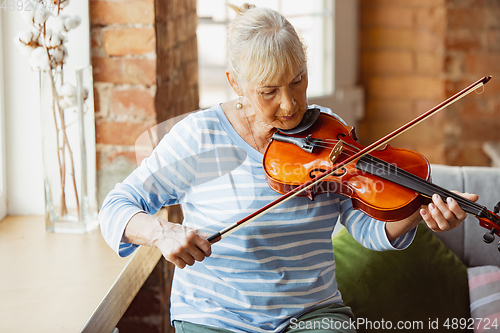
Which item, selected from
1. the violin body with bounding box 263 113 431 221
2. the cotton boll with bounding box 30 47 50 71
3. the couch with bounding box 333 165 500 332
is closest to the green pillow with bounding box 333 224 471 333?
the couch with bounding box 333 165 500 332

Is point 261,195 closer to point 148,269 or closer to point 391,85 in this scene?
point 148,269

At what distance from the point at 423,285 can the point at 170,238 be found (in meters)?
0.88

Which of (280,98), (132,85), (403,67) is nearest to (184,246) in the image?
(280,98)

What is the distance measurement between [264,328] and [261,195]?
0.29 m

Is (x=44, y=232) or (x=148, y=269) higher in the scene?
(x=44, y=232)

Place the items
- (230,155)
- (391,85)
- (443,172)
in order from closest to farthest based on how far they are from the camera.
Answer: (230,155)
(443,172)
(391,85)

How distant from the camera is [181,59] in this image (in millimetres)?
1698

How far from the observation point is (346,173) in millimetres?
1082

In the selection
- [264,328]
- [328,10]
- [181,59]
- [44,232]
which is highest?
[328,10]

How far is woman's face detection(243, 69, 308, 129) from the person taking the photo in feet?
3.43

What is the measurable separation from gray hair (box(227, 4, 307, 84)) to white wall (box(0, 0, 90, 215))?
56 cm

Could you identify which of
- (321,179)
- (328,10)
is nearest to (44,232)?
(321,179)

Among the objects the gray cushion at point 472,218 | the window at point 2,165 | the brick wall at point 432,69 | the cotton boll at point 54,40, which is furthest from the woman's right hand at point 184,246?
the brick wall at point 432,69

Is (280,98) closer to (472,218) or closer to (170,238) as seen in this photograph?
(170,238)
